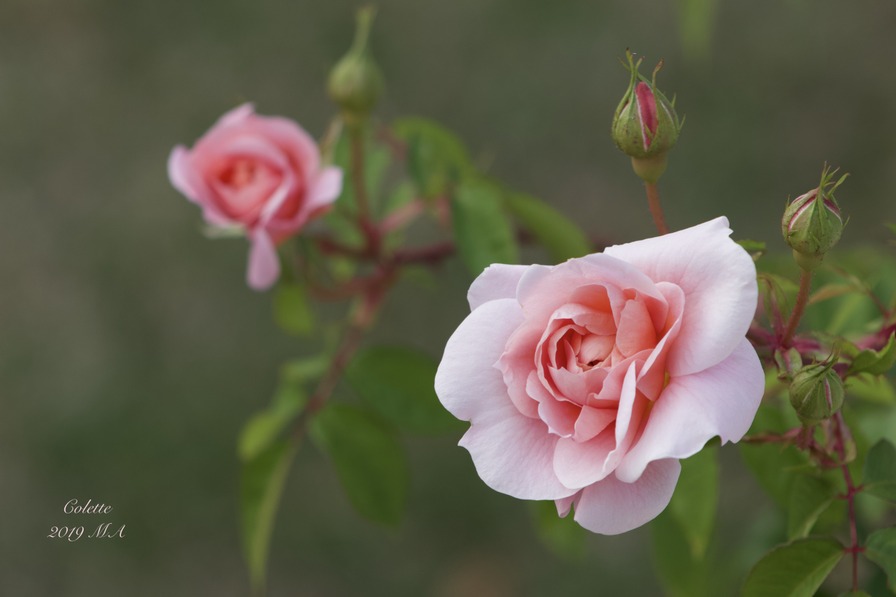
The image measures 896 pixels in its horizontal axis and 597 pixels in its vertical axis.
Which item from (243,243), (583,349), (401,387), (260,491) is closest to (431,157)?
(401,387)

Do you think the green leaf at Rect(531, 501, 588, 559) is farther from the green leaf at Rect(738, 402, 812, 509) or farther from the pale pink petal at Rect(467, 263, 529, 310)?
the pale pink petal at Rect(467, 263, 529, 310)

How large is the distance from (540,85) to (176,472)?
1.25m

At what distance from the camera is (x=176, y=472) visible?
2.19m

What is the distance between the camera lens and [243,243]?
2.42 meters

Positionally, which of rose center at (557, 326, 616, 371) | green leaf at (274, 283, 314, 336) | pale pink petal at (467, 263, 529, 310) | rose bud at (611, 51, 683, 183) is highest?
rose bud at (611, 51, 683, 183)

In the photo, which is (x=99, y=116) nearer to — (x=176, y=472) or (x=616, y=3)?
(x=176, y=472)

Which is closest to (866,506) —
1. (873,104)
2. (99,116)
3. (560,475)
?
(560,475)

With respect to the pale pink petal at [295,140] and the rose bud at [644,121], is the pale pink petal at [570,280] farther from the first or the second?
the pale pink petal at [295,140]

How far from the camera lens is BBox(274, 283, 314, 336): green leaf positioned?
868 millimetres

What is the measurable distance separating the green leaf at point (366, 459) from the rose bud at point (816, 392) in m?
0.45

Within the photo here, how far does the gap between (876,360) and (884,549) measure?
0.11m

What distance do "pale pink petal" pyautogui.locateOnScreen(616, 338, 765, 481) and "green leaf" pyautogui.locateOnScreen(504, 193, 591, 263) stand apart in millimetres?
332

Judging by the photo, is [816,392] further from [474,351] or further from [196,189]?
[196,189]

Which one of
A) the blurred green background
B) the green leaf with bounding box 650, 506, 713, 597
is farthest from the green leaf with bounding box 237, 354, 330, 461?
the blurred green background
